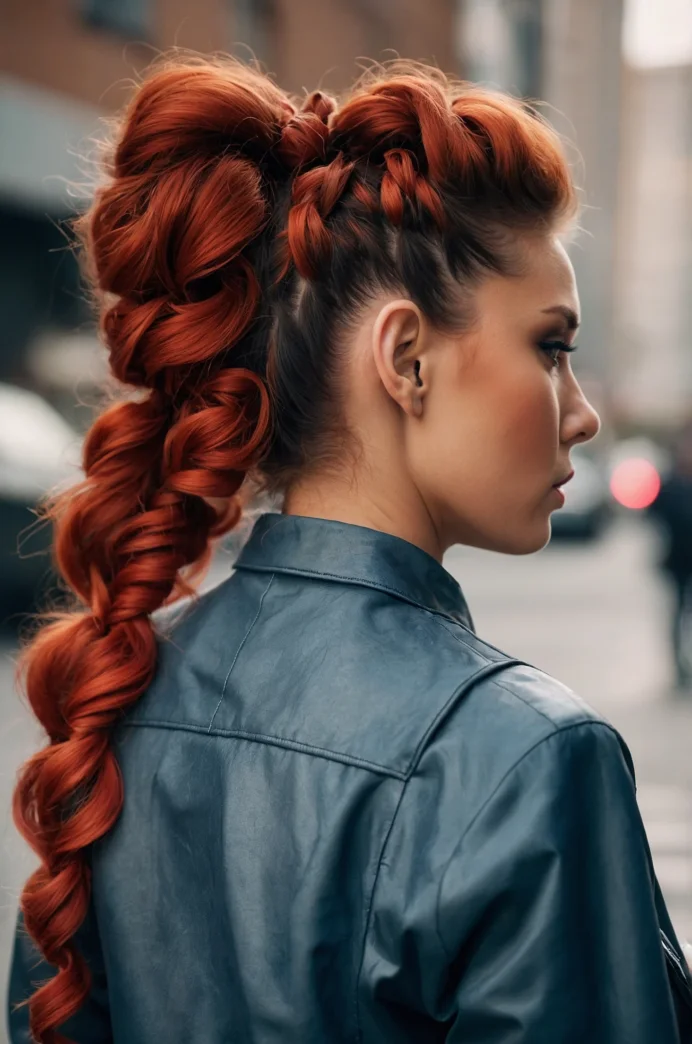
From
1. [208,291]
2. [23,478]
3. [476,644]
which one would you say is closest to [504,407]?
[476,644]

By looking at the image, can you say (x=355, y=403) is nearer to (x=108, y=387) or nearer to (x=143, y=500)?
(x=143, y=500)

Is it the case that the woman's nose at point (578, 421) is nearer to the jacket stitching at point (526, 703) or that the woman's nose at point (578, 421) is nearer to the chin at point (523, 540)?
the chin at point (523, 540)

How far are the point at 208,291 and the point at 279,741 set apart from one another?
489mm

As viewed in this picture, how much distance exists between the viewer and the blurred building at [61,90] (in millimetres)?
12500

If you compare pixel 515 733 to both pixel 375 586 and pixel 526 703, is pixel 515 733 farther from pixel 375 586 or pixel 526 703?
pixel 375 586

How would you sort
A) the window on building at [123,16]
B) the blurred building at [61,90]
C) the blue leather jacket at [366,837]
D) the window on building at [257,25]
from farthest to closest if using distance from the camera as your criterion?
the window on building at [257,25] → the window on building at [123,16] → the blurred building at [61,90] → the blue leather jacket at [366,837]

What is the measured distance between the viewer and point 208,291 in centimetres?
136

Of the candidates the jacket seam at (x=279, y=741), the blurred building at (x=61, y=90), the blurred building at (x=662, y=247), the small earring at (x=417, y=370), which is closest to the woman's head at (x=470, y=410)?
the small earring at (x=417, y=370)

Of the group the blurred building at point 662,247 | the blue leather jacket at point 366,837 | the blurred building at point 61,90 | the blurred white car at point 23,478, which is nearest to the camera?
the blue leather jacket at point 366,837

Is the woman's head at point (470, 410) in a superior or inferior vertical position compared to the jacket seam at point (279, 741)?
superior

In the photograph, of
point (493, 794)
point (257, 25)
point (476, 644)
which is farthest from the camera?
A: point (257, 25)

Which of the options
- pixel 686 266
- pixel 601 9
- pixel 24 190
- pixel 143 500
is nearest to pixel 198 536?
pixel 143 500

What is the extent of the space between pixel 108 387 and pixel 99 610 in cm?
35

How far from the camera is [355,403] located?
1.27 m
